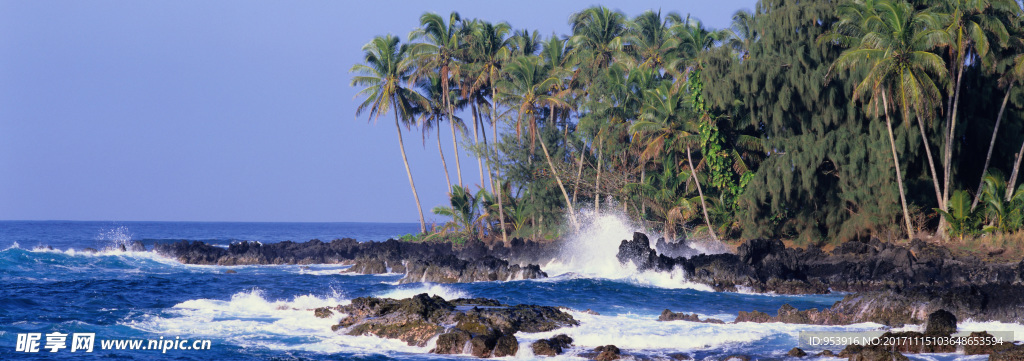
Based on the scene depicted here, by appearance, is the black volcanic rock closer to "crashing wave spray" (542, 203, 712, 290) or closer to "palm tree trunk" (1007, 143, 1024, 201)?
"crashing wave spray" (542, 203, 712, 290)

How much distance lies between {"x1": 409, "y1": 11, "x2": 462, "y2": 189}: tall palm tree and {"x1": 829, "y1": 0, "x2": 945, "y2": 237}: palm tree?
75.1ft

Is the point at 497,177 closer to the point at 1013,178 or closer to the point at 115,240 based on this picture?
the point at 1013,178

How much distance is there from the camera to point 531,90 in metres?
42.5

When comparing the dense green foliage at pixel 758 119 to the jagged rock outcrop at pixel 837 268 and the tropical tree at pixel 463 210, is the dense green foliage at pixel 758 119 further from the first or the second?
the jagged rock outcrop at pixel 837 268

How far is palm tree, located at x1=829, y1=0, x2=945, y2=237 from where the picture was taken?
28.8 m

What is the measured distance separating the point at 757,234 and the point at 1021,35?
12329mm

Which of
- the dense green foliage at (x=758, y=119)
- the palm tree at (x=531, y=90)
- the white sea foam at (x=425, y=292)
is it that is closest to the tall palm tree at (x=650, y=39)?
the dense green foliage at (x=758, y=119)

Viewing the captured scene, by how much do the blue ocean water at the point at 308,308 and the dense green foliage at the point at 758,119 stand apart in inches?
258

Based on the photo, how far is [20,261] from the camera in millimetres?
41812

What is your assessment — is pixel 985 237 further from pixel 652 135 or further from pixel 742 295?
pixel 652 135

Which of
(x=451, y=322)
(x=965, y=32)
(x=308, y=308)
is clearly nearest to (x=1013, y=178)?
(x=965, y=32)

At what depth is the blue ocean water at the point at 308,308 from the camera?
15211mm

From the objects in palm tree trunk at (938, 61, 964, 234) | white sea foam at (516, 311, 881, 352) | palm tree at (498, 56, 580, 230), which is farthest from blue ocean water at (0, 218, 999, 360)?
palm tree trunk at (938, 61, 964, 234)

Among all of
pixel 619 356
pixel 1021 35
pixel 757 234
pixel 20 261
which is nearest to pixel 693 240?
pixel 757 234
